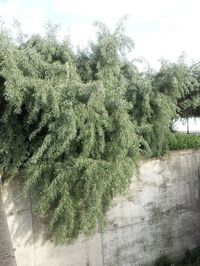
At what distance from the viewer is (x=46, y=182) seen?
6.75 meters

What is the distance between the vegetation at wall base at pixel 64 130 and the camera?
6.35 metres

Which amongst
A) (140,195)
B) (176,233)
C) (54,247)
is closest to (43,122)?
(54,247)

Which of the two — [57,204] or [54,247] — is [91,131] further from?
[54,247]

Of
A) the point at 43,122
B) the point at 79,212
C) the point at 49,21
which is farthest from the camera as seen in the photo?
the point at 49,21

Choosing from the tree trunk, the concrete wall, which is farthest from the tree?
the tree trunk

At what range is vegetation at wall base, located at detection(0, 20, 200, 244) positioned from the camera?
20.8ft

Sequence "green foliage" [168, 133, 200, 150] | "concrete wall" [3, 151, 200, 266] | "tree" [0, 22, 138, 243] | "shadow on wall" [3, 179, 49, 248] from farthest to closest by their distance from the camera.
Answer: "green foliage" [168, 133, 200, 150] → "concrete wall" [3, 151, 200, 266] → "shadow on wall" [3, 179, 49, 248] → "tree" [0, 22, 138, 243]

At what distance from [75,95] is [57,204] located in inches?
79.3

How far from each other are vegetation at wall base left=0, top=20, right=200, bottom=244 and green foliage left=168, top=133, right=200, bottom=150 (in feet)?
5.93

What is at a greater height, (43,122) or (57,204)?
(43,122)

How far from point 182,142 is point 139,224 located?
2275 millimetres

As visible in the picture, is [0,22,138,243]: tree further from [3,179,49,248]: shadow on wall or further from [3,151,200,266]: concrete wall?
[3,151,200,266]: concrete wall

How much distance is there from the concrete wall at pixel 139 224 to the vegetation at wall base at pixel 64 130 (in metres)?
0.47

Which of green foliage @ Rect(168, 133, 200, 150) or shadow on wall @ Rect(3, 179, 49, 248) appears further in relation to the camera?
green foliage @ Rect(168, 133, 200, 150)
